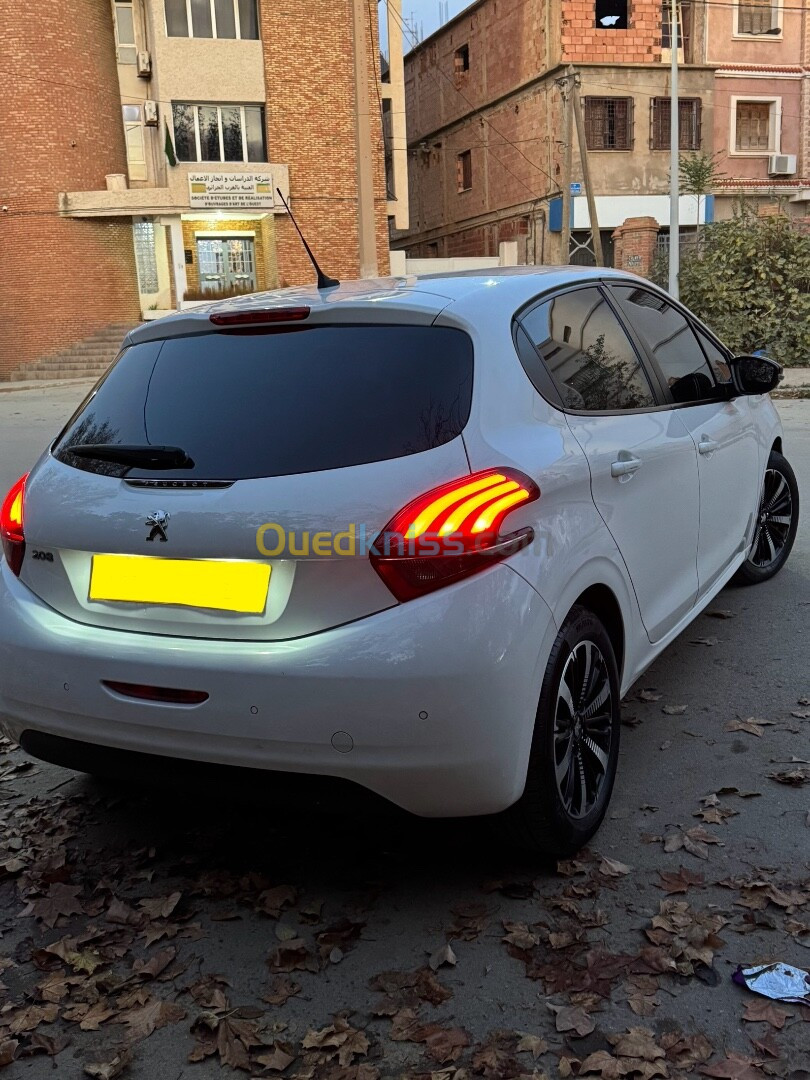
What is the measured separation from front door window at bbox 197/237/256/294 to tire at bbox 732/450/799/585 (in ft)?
90.2

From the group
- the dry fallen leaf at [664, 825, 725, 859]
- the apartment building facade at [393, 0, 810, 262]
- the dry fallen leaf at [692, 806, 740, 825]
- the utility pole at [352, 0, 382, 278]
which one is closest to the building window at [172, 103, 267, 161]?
the apartment building facade at [393, 0, 810, 262]

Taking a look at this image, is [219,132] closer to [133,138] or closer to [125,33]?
[133,138]

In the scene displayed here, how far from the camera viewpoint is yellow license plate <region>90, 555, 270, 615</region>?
103 inches

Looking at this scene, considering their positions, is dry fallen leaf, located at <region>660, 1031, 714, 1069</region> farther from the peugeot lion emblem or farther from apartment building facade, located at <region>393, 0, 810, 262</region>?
apartment building facade, located at <region>393, 0, 810, 262</region>

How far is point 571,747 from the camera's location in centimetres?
305

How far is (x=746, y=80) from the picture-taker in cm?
3597

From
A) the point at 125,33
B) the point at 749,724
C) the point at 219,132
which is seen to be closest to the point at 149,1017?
the point at 749,724

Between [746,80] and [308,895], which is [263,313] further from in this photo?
[746,80]

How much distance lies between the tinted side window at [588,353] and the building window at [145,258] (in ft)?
98.1

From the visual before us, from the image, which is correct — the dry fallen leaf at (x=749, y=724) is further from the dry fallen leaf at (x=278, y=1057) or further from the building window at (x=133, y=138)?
the building window at (x=133, y=138)

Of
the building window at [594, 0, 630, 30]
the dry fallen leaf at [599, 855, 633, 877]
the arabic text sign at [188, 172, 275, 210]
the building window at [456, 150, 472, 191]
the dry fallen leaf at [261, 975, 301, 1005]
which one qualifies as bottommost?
the dry fallen leaf at [261, 975, 301, 1005]

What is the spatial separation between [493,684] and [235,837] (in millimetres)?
1280

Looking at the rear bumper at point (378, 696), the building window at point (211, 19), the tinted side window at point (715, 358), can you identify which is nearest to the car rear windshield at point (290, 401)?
the rear bumper at point (378, 696)

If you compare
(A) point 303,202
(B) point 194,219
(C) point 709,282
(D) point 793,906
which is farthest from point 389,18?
(D) point 793,906
